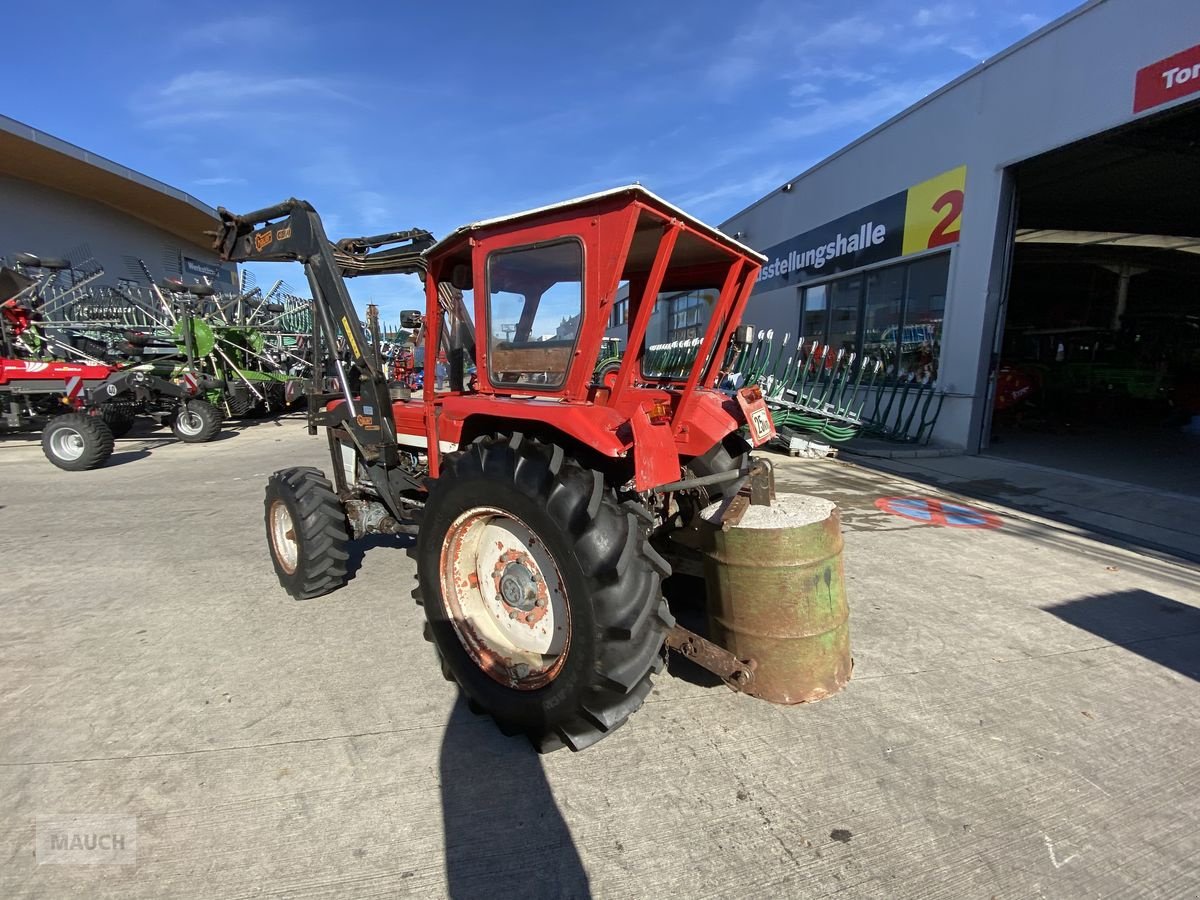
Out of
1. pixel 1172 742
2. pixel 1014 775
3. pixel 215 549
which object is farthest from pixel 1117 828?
pixel 215 549

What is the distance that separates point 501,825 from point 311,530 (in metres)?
2.16

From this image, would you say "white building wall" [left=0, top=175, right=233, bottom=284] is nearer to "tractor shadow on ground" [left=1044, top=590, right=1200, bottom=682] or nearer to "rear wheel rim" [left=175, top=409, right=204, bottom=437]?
"rear wheel rim" [left=175, top=409, right=204, bottom=437]

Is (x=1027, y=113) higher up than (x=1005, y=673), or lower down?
higher up

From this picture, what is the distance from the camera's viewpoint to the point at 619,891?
1643 millimetres

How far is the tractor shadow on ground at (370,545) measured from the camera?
4.23 m

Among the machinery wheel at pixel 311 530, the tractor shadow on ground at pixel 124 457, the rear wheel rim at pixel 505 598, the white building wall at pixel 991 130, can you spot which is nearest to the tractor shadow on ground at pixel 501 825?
the rear wheel rim at pixel 505 598

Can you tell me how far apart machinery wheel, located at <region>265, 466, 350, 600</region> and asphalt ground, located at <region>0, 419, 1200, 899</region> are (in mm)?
164

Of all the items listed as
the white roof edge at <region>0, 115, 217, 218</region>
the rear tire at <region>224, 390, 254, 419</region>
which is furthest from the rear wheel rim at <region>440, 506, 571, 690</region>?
the white roof edge at <region>0, 115, 217, 218</region>

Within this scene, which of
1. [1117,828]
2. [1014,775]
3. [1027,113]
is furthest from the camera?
[1027,113]

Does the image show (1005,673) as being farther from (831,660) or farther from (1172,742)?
(831,660)

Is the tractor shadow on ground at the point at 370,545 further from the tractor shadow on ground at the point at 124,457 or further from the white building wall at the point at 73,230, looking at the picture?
the white building wall at the point at 73,230

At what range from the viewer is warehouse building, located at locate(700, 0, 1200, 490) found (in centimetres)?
690

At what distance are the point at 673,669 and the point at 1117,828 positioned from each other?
63.9 inches

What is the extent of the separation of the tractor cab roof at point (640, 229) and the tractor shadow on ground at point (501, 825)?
A: 2.08 metres
